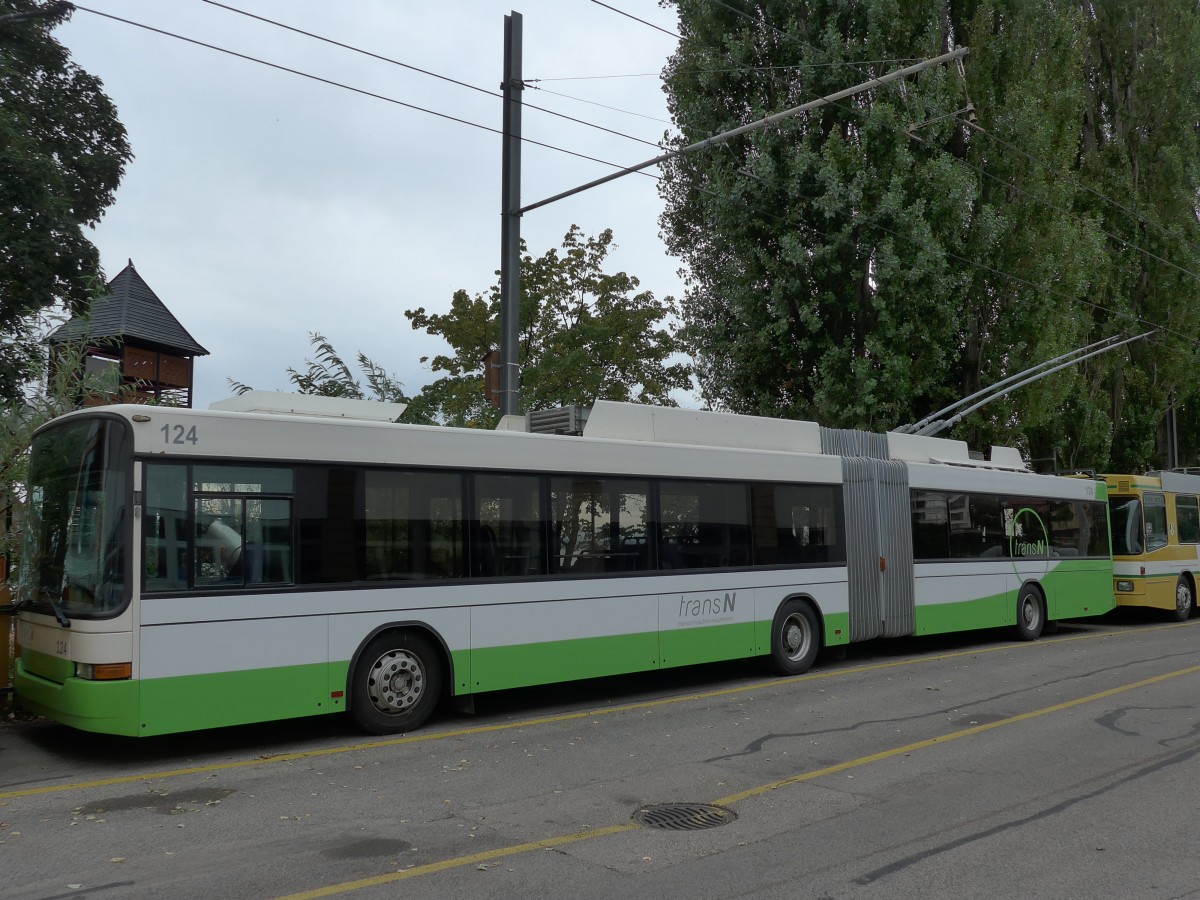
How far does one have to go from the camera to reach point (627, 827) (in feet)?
21.0

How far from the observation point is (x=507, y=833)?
20.5 feet

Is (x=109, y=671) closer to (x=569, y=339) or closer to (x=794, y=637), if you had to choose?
(x=794, y=637)

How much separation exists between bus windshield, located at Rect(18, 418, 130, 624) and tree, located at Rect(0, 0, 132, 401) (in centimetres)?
565

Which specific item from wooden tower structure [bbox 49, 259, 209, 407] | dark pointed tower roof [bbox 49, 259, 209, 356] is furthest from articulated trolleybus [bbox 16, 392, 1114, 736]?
dark pointed tower roof [bbox 49, 259, 209, 356]

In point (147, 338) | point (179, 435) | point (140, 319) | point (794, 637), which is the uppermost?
point (140, 319)

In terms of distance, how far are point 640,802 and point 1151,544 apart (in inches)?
714

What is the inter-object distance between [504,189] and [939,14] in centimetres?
1304

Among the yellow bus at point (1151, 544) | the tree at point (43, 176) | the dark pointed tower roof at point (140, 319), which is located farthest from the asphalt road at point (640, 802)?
the dark pointed tower roof at point (140, 319)

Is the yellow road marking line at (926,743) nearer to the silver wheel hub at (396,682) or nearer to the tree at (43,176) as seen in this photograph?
the silver wheel hub at (396,682)

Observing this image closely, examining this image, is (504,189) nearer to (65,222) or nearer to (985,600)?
(65,222)

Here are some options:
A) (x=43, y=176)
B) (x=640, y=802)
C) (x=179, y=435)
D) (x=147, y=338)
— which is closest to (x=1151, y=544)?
(x=640, y=802)

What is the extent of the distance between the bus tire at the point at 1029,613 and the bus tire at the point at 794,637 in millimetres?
5528

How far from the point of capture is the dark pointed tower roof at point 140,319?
31.4 meters

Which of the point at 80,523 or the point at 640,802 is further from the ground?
the point at 80,523
